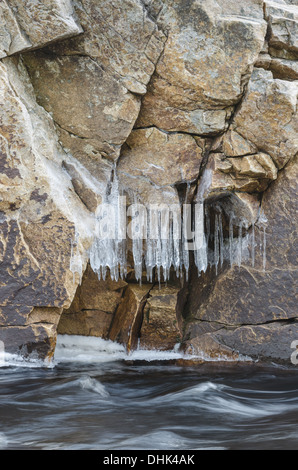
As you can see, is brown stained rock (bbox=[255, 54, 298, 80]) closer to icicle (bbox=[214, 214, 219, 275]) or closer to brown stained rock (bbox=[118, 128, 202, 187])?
brown stained rock (bbox=[118, 128, 202, 187])

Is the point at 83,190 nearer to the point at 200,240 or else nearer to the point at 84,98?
the point at 84,98

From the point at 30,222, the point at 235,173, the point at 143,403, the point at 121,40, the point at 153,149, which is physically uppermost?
the point at 121,40

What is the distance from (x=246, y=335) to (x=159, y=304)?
4.08ft

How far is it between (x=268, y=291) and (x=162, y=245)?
4.97 ft

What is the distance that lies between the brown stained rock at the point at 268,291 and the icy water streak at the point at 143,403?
1.13 ft

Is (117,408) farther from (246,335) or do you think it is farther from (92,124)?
(92,124)

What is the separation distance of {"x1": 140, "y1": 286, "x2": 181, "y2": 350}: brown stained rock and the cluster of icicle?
27 cm

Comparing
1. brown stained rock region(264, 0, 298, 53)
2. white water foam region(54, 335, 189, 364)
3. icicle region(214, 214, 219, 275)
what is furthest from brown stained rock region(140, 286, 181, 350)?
brown stained rock region(264, 0, 298, 53)

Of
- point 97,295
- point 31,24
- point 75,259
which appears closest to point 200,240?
point 97,295

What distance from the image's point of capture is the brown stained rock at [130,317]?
693 centimetres

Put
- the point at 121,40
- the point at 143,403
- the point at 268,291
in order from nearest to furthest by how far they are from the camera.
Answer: the point at 143,403 → the point at 121,40 → the point at 268,291

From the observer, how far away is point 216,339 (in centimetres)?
683

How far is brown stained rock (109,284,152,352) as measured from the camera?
6.93 meters

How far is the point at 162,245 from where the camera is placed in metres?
6.71
